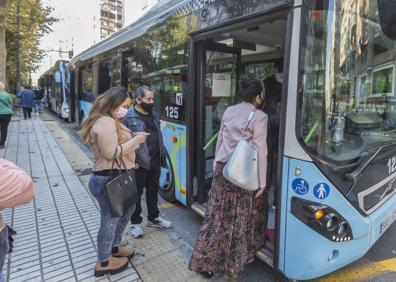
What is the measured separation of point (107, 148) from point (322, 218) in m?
1.64

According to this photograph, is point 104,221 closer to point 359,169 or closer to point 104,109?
point 104,109

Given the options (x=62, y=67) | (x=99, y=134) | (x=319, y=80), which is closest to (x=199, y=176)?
(x=99, y=134)

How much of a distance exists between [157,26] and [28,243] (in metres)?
3.08

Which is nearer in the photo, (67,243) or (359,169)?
(359,169)

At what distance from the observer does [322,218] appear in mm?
2211

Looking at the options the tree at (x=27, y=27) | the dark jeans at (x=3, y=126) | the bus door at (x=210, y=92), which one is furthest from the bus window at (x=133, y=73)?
the tree at (x=27, y=27)

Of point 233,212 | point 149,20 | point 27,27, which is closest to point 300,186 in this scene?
point 233,212

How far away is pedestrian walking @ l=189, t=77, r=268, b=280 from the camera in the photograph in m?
2.50

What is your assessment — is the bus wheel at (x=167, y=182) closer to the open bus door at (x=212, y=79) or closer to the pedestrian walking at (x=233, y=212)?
the open bus door at (x=212, y=79)

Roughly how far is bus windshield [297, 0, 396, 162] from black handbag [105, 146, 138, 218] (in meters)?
1.43

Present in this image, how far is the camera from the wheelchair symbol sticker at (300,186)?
7.29ft

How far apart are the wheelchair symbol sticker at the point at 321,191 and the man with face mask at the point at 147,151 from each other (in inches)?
64.1

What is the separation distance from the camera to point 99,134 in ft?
8.04

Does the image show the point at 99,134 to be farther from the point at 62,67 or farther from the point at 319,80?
the point at 62,67
